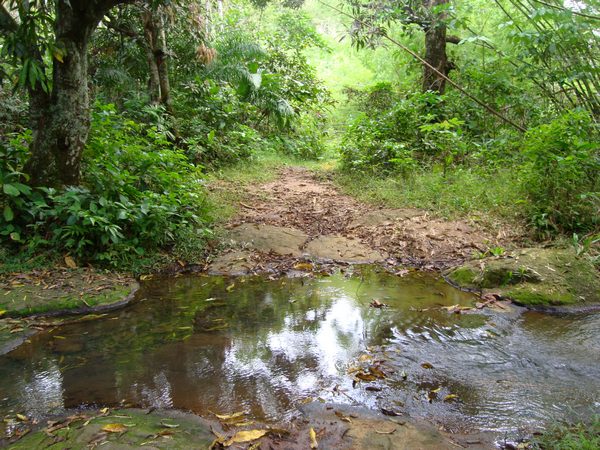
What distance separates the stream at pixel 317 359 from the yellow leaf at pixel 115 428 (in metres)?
0.31

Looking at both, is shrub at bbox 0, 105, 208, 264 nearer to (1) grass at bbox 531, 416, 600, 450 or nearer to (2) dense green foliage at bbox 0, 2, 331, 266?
(2) dense green foliage at bbox 0, 2, 331, 266

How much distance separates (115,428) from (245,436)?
2.39 feet

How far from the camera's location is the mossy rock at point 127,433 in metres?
2.26

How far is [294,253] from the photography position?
5766 millimetres

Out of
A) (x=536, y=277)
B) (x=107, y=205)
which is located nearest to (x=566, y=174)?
(x=536, y=277)

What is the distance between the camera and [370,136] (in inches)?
364

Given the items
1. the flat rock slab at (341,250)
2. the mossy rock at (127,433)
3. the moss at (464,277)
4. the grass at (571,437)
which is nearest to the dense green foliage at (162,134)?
the flat rock slab at (341,250)

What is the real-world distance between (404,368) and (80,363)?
2.44 metres

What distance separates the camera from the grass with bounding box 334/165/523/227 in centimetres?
618

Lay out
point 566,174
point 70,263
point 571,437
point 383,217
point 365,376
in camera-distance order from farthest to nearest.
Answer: point 383,217
point 566,174
point 70,263
point 365,376
point 571,437

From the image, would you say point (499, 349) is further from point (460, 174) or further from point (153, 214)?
point (460, 174)

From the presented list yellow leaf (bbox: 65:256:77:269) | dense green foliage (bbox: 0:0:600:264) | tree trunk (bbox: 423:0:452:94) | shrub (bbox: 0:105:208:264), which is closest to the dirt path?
dense green foliage (bbox: 0:0:600:264)

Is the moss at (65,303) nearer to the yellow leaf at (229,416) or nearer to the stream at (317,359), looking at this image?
the stream at (317,359)

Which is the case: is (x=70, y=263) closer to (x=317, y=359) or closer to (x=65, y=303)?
(x=65, y=303)
